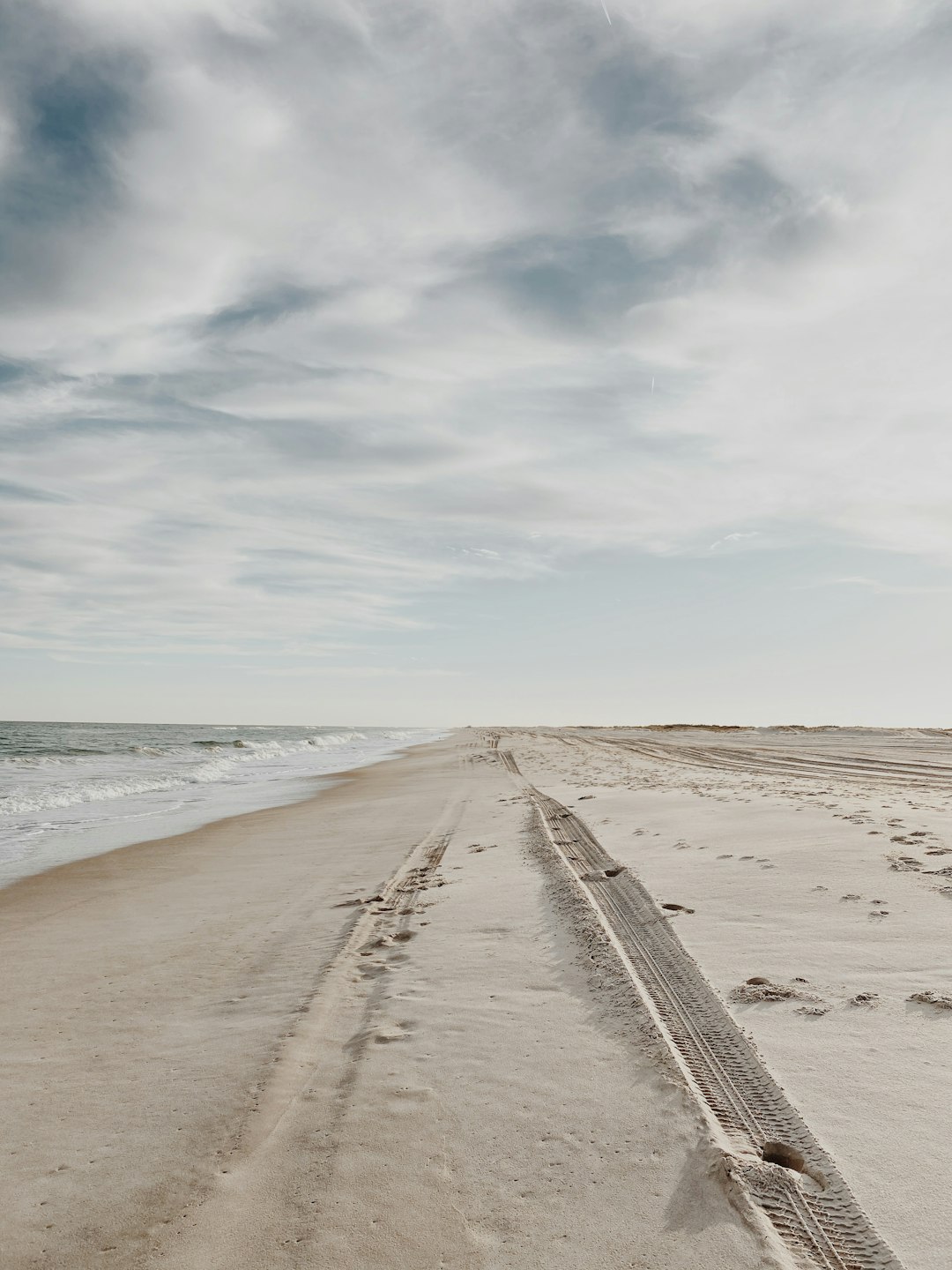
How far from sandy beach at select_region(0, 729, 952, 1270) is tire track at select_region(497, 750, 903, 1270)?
1 centimetres

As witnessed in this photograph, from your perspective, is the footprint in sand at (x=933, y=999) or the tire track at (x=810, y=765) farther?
the tire track at (x=810, y=765)

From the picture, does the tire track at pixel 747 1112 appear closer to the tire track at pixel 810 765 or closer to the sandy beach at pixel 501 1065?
the sandy beach at pixel 501 1065

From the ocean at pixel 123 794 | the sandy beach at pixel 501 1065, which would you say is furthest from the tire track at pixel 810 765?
the ocean at pixel 123 794

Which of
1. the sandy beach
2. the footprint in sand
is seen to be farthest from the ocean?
the footprint in sand

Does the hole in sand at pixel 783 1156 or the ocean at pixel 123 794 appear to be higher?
the hole in sand at pixel 783 1156

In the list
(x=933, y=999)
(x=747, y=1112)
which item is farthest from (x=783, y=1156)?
(x=933, y=999)

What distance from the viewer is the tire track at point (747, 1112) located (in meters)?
2.57

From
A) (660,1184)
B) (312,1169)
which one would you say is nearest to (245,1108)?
(312,1169)

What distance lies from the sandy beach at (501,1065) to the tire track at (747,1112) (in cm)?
1

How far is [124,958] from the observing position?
6316 mm

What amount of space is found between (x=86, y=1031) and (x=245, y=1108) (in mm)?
1760

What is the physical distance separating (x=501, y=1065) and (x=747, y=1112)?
1229 mm

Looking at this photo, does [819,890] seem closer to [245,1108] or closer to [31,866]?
[245,1108]

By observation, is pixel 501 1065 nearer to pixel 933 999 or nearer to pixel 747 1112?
pixel 747 1112
